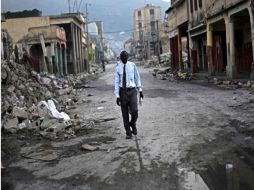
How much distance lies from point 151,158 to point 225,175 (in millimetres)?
1463

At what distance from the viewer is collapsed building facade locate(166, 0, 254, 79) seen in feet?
83.5

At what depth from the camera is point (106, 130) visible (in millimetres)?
10430

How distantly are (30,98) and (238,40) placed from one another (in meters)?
20.4

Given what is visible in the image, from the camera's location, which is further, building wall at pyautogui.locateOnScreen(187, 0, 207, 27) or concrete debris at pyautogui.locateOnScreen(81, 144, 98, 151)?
building wall at pyautogui.locateOnScreen(187, 0, 207, 27)

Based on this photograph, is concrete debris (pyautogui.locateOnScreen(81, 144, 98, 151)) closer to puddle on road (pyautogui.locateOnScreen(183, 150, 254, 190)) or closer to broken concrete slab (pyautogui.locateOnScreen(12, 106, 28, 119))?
puddle on road (pyautogui.locateOnScreen(183, 150, 254, 190))

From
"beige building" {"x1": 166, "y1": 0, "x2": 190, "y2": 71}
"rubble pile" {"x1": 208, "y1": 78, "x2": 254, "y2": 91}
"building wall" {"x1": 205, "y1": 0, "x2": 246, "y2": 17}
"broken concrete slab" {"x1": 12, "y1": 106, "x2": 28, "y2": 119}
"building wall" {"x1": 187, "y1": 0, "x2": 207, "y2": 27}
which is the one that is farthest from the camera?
"beige building" {"x1": 166, "y1": 0, "x2": 190, "y2": 71}

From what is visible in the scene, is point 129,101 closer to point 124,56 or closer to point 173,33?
point 124,56

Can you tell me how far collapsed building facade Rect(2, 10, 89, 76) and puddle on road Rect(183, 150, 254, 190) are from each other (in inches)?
1097

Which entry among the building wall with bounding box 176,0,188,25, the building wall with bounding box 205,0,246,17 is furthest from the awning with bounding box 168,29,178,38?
the building wall with bounding box 205,0,246,17

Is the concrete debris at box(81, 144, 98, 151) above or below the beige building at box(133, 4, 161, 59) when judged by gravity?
below

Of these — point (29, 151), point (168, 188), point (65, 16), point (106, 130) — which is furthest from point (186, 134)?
point (65, 16)

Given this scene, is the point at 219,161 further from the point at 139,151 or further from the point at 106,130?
the point at 106,130

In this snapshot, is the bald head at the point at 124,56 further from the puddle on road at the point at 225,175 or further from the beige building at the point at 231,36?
the beige building at the point at 231,36

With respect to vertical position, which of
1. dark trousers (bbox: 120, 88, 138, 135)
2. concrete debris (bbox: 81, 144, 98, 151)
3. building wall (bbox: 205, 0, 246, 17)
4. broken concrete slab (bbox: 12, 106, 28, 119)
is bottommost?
concrete debris (bbox: 81, 144, 98, 151)
